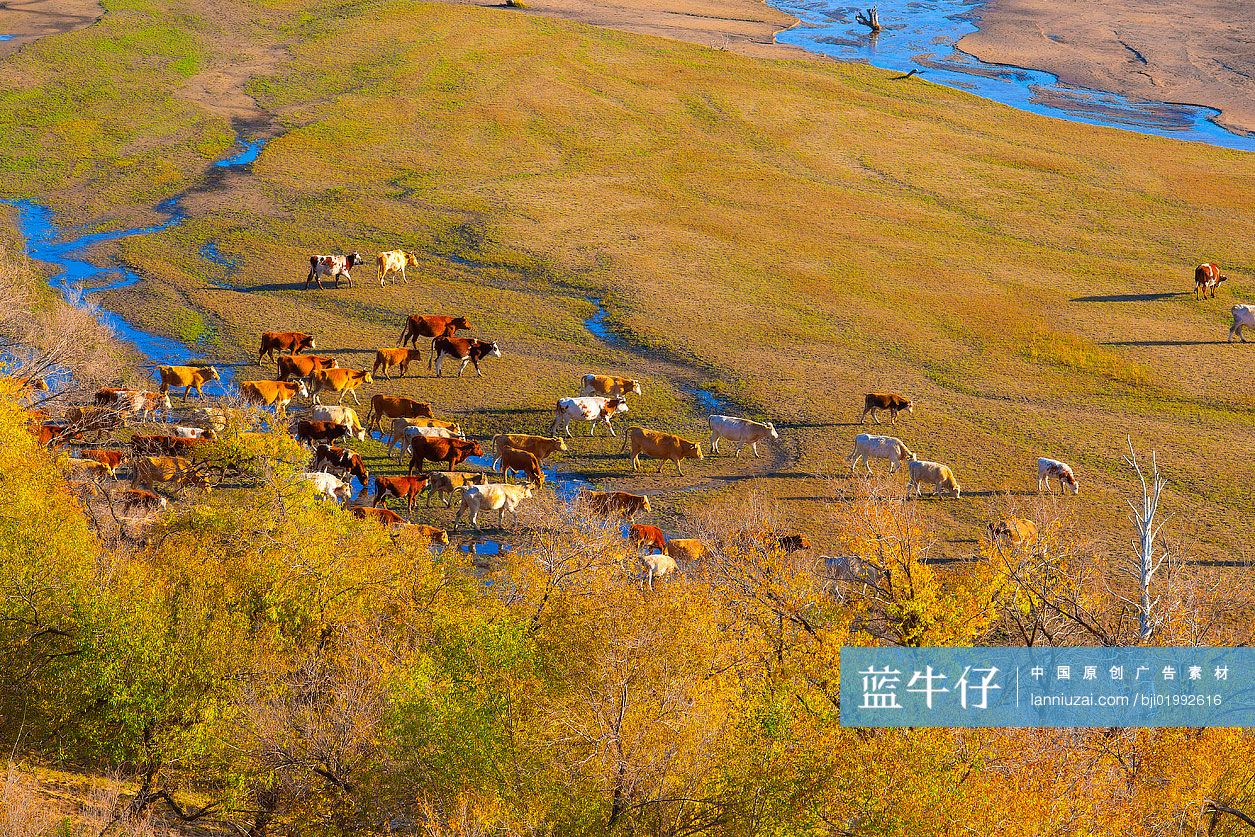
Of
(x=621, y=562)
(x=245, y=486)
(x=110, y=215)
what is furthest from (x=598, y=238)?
(x=621, y=562)

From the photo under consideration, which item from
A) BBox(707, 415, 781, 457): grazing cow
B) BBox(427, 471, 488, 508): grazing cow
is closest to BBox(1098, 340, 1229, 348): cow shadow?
BBox(707, 415, 781, 457): grazing cow

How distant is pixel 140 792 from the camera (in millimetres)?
19484

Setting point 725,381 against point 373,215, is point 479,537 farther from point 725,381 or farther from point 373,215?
point 373,215

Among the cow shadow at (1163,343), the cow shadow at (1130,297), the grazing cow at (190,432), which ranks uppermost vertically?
the grazing cow at (190,432)

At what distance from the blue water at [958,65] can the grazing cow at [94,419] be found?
70.9m

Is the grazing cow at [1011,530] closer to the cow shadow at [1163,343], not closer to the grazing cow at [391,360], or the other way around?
the grazing cow at [391,360]

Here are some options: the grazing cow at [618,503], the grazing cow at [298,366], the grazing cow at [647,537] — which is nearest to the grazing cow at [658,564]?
the grazing cow at [647,537]

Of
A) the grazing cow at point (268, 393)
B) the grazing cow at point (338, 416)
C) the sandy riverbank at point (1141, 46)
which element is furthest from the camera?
the sandy riverbank at point (1141, 46)

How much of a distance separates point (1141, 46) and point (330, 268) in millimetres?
78274

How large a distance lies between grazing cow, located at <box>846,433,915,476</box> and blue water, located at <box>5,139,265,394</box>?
63.3ft

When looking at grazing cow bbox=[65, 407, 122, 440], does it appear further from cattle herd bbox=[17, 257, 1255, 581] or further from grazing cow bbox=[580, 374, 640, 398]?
grazing cow bbox=[580, 374, 640, 398]

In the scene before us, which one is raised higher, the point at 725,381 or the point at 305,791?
the point at 305,791

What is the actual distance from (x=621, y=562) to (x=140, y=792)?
8798 mm

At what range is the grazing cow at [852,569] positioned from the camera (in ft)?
79.3
